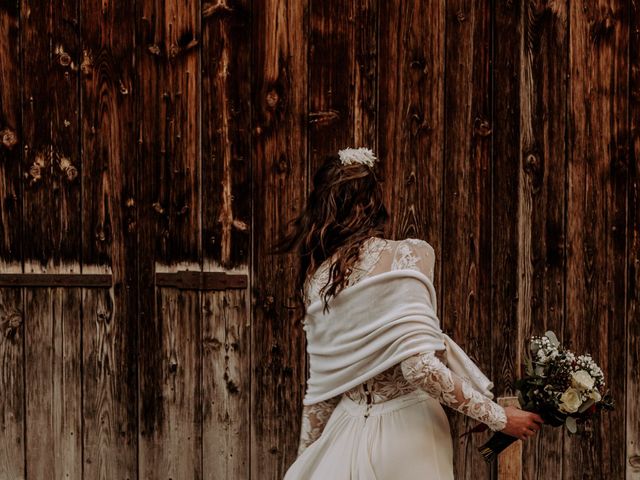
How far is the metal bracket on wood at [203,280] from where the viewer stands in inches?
141

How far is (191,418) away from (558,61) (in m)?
2.41

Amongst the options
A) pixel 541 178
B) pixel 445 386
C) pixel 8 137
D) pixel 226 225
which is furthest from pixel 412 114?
pixel 8 137

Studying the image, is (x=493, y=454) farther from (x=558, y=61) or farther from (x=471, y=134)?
(x=558, y=61)

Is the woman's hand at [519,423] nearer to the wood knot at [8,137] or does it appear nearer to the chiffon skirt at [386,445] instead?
the chiffon skirt at [386,445]

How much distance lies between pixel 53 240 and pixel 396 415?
1953mm

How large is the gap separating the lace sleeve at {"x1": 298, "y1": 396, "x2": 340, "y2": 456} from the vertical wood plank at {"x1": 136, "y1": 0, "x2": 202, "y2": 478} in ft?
3.42

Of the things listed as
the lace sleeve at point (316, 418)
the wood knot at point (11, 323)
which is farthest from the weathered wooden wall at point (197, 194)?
the lace sleeve at point (316, 418)

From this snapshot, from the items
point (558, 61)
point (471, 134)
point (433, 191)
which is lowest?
point (433, 191)

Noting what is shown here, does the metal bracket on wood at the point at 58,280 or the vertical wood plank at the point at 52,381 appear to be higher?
the metal bracket on wood at the point at 58,280

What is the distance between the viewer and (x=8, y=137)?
3.58 meters

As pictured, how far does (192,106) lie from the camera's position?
3584 mm

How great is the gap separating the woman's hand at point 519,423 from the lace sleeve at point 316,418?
0.57 meters

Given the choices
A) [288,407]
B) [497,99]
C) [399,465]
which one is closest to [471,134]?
[497,99]

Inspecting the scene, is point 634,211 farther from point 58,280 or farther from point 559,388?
point 58,280
